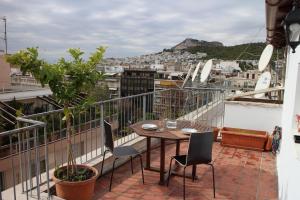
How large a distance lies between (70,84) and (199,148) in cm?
176

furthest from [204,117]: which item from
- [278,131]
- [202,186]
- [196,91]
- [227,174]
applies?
[202,186]

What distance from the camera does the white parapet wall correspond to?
5.97 metres

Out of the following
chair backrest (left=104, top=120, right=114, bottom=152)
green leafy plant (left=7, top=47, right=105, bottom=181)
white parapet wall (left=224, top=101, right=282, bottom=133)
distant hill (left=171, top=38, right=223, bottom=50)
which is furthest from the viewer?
distant hill (left=171, top=38, right=223, bottom=50)

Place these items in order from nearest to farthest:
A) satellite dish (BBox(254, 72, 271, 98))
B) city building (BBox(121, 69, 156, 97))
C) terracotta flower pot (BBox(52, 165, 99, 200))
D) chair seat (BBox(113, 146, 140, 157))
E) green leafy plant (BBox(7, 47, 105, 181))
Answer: green leafy plant (BBox(7, 47, 105, 181)) → terracotta flower pot (BBox(52, 165, 99, 200)) → chair seat (BBox(113, 146, 140, 157)) → satellite dish (BBox(254, 72, 271, 98)) → city building (BBox(121, 69, 156, 97))

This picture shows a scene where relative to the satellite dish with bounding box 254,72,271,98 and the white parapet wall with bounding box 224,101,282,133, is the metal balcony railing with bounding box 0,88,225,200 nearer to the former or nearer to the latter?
the white parapet wall with bounding box 224,101,282,133

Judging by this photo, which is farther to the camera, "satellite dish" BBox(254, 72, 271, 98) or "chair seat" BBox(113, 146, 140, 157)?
"satellite dish" BBox(254, 72, 271, 98)

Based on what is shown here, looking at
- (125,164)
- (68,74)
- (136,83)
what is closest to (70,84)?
(68,74)

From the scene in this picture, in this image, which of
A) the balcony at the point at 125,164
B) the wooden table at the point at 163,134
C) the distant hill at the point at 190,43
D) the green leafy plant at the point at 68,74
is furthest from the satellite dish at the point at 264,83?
the distant hill at the point at 190,43

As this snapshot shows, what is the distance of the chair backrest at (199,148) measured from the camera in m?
3.25

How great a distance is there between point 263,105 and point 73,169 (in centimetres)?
466

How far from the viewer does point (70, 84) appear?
113 inches

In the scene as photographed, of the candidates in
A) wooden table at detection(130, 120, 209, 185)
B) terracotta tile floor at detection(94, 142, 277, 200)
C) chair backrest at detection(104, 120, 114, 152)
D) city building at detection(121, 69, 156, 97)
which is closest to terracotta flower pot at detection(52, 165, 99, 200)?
terracotta tile floor at detection(94, 142, 277, 200)

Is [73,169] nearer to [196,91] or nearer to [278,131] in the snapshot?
[278,131]

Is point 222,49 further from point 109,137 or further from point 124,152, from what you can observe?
point 109,137
